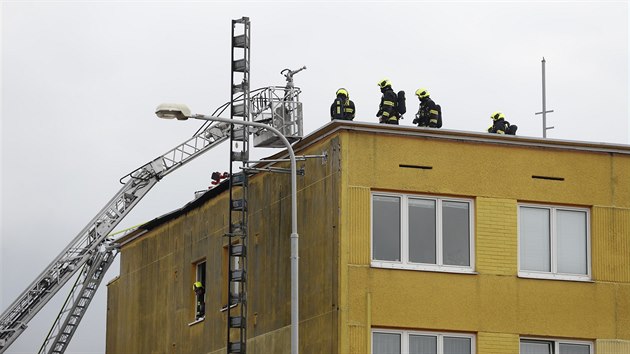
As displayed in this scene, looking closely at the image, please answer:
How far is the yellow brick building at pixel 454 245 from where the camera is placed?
30.0 m

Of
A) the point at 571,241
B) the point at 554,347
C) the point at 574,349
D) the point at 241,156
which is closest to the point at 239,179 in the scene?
the point at 241,156

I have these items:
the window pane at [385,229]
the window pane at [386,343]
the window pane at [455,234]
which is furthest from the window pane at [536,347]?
the window pane at [385,229]

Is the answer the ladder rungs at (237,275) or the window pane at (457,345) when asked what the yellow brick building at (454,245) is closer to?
the window pane at (457,345)

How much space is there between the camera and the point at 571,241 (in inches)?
1250

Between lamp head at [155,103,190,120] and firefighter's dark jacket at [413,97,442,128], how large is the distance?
7129 millimetres

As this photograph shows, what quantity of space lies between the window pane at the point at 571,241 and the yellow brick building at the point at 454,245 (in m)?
0.03

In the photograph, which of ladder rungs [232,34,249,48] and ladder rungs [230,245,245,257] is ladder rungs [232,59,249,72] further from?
ladder rungs [230,245,245,257]

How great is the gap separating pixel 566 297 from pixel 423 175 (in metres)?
4.20

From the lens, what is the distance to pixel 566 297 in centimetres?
3122

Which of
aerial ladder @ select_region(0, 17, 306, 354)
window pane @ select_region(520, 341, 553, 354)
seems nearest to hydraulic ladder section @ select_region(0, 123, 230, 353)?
aerial ladder @ select_region(0, 17, 306, 354)

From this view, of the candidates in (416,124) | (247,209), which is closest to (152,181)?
(247,209)

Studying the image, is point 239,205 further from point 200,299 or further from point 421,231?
point 421,231

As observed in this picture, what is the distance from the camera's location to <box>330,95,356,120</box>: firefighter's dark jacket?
3262 cm

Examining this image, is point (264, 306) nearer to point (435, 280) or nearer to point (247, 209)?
point (247, 209)
